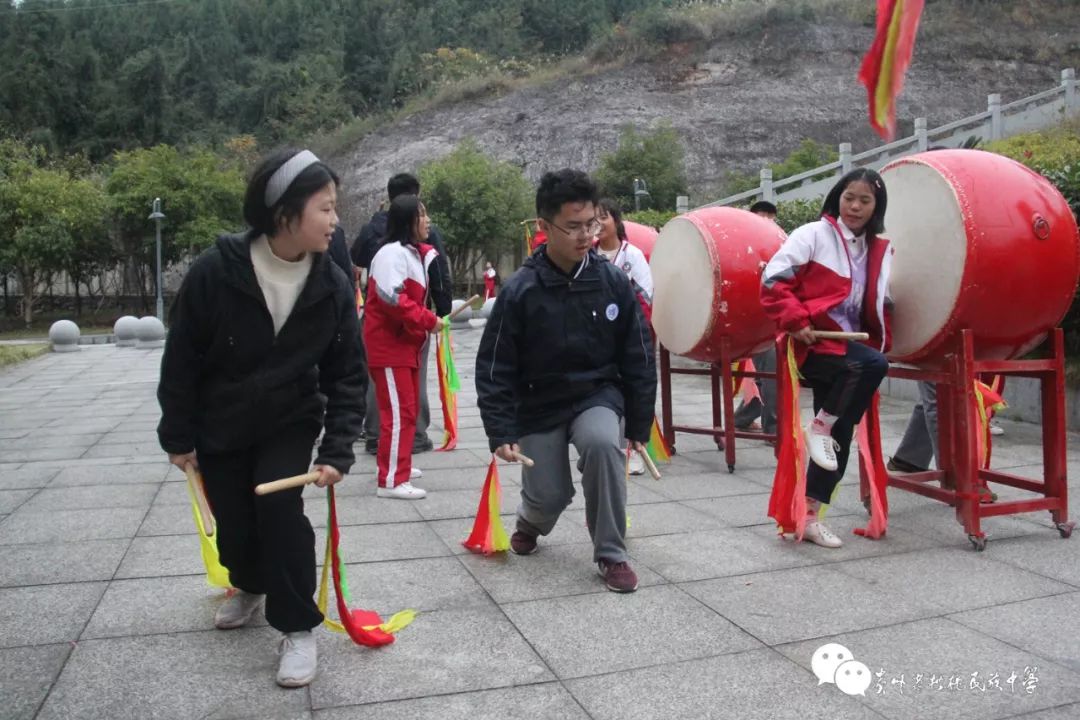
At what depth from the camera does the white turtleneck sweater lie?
3066mm

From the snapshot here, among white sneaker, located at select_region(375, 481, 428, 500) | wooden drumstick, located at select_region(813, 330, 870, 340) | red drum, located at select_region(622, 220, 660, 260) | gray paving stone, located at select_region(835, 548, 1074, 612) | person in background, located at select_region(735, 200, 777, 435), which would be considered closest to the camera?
gray paving stone, located at select_region(835, 548, 1074, 612)

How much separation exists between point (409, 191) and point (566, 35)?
63.8 metres

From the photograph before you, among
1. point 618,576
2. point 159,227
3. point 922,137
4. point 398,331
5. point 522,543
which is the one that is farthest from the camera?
point 159,227

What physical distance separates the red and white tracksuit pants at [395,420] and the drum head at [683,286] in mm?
1743

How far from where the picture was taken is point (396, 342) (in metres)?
5.59

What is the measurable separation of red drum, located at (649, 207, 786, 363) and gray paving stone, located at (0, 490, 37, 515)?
12.8ft

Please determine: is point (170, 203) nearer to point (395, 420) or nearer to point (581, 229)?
Result: point (395, 420)

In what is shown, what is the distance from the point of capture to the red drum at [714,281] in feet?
19.8

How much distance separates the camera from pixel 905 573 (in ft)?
12.7

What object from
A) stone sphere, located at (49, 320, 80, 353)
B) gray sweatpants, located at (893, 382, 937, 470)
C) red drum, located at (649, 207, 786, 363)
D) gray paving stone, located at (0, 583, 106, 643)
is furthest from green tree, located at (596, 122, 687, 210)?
gray paving stone, located at (0, 583, 106, 643)

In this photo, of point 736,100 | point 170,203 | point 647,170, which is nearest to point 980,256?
point 647,170

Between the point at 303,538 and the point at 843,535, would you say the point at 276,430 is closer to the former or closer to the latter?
the point at 303,538

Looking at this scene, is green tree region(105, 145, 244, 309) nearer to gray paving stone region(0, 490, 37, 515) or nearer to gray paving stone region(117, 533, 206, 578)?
gray paving stone region(0, 490, 37, 515)

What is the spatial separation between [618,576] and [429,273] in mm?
2656
